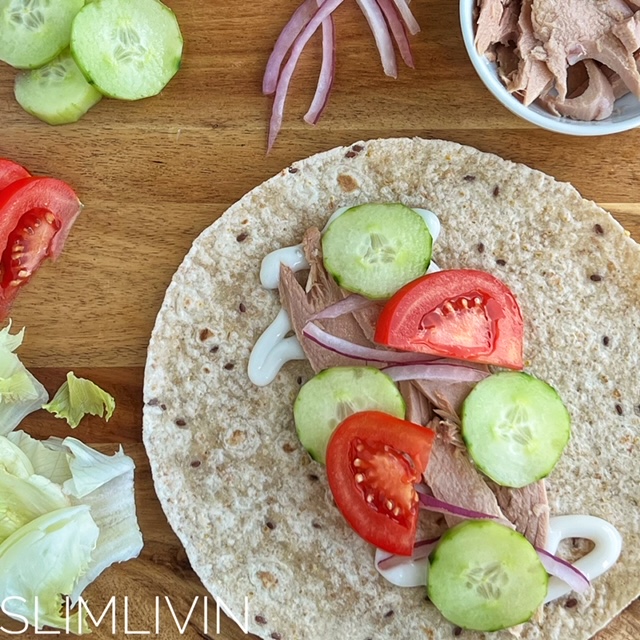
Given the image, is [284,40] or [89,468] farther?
[284,40]

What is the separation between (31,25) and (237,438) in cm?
194

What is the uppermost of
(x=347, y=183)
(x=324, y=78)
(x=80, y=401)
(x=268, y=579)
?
(x=324, y=78)

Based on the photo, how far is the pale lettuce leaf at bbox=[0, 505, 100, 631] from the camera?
9.98ft

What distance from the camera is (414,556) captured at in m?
3.03

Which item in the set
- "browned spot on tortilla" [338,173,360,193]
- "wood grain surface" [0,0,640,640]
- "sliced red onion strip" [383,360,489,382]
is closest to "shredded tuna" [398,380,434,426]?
"sliced red onion strip" [383,360,489,382]

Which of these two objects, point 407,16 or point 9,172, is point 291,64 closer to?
point 407,16

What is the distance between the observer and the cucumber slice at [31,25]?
3203mm

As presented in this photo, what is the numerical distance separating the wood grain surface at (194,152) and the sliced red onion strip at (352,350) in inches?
29.7

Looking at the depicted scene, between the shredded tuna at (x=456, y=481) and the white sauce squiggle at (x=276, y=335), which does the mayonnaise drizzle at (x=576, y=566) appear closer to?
the shredded tuna at (x=456, y=481)

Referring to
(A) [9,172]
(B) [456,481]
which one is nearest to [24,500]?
(A) [9,172]

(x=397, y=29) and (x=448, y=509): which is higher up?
(x=397, y=29)

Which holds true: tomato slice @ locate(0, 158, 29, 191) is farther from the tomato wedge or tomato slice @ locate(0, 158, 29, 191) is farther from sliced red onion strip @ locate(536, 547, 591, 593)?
sliced red onion strip @ locate(536, 547, 591, 593)

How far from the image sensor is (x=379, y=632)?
10.00ft

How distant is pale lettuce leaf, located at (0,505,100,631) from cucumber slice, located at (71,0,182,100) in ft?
5.90
